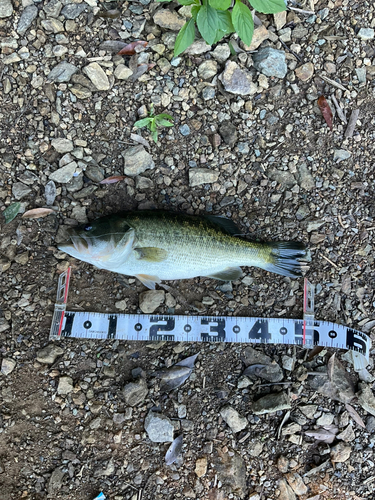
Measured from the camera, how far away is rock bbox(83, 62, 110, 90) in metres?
4.05

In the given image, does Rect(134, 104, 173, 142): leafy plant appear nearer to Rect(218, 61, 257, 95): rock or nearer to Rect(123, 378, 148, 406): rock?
Rect(218, 61, 257, 95): rock

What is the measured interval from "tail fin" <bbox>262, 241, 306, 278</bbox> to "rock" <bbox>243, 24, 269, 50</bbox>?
2.38 meters

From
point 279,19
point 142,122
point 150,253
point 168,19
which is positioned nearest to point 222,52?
point 168,19

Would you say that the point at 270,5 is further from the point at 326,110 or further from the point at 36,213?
the point at 36,213

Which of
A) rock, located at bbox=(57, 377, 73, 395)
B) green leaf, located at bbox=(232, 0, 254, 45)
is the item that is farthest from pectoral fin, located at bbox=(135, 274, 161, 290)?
green leaf, located at bbox=(232, 0, 254, 45)

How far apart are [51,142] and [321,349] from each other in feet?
13.1

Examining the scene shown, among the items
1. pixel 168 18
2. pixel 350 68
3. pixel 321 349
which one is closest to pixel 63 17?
pixel 168 18

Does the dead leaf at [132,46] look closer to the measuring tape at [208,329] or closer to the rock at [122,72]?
the rock at [122,72]

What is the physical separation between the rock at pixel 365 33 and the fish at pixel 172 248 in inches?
107

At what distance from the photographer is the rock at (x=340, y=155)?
430cm

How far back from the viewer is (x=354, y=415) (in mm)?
4129

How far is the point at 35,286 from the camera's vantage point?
4.00 m

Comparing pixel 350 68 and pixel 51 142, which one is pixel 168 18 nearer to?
pixel 51 142

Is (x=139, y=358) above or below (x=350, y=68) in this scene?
below
